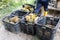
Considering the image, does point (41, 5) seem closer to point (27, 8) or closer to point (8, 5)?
point (27, 8)

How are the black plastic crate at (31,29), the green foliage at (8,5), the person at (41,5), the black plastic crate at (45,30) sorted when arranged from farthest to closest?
the green foliage at (8,5) < the person at (41,5) < the black plastic crate at (31,29) < the black plastic crate at (45,30)

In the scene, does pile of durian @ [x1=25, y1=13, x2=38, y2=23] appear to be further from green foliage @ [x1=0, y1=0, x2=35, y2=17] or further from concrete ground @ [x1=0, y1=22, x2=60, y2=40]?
green foliage @ [x1=0, y1=0, x2=35, y2=17]

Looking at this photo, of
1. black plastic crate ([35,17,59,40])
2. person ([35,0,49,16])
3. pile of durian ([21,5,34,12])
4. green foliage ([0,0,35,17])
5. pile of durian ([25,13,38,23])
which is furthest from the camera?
green foliage ([0,0,35,17])

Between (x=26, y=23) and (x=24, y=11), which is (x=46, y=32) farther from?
(x=24, y=11)

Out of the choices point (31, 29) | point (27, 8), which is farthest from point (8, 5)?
point (31, 29)

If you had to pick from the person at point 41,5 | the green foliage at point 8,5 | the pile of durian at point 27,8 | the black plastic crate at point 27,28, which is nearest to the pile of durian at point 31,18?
the black plastic crate at point 27,28

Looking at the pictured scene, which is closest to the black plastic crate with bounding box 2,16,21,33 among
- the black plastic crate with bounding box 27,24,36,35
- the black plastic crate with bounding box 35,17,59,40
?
the black plastic crate with bounding box 27,24,36,35

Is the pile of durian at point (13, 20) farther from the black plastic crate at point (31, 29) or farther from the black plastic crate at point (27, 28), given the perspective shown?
the black plastic crate at point (31, 29)

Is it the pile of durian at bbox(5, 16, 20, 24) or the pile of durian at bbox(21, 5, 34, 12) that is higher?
the pile of durian at bbox(21, 5, 34, 12)

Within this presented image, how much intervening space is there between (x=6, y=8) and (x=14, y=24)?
4.61 feet

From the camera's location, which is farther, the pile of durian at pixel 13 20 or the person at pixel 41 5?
the person at pixel 41 5

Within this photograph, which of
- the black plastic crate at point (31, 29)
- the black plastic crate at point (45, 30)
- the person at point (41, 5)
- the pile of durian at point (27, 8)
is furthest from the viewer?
the pile of durian at point (27, 8)

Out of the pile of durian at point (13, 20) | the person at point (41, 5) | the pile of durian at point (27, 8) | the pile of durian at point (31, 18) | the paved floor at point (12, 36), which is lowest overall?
the paved floor at point (12, 36)

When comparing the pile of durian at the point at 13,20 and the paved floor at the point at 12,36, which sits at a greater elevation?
the pile of durian at the point at 13,20
